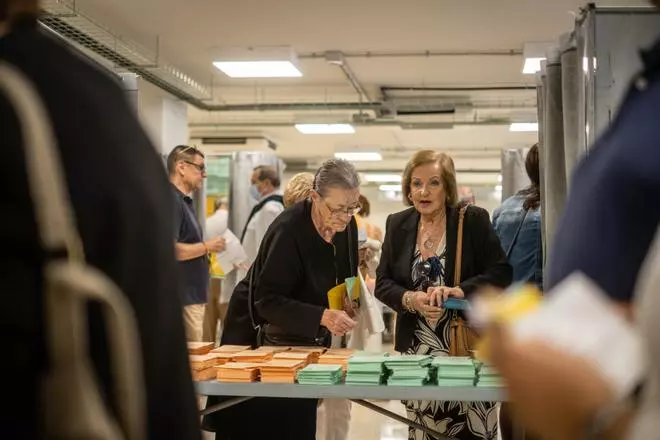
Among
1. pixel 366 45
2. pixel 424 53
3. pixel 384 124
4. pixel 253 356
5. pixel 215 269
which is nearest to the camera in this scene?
pixel 253 356

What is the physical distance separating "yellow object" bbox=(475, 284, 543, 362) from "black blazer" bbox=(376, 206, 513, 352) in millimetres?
2425

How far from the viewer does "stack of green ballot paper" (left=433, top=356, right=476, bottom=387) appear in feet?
9.36

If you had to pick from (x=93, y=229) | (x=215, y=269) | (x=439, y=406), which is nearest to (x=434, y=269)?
(x=439, y=406)

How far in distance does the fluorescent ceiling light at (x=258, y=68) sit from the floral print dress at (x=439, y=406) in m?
4.44

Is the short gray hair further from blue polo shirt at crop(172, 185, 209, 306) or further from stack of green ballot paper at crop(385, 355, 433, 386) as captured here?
blue polo shirt at crop(172, 185, 209, 306)

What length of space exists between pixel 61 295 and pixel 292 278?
259 cm

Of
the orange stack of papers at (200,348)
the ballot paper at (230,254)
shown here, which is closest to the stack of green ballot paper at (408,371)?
the orange stack of papers at (200,348)

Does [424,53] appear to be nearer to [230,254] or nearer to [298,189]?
[230,254]

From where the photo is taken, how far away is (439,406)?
3307mm

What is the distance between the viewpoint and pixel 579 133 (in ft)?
8.77

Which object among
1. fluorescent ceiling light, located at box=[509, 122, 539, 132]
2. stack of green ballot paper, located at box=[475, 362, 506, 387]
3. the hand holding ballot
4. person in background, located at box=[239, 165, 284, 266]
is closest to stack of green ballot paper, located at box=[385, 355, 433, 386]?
stack of green ballot paper, located at box=[475, 362, 506, 387]

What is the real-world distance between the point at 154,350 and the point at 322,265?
2545 millimetres

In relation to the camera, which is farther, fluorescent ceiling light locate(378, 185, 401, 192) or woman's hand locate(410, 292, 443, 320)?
fluorescent ceiling light locate(378, 185, 401, 192)

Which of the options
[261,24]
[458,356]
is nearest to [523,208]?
[458,356]
